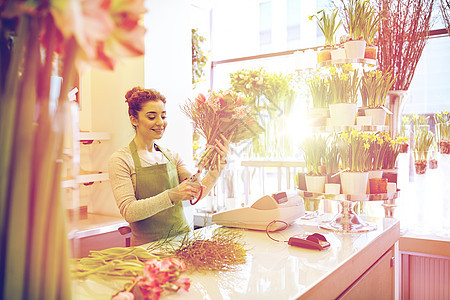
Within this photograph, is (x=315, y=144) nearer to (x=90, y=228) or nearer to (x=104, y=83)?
(x=90, y=228)

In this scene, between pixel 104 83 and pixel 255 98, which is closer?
pixel 104 83

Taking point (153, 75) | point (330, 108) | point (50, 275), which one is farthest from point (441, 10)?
point (50, 275)

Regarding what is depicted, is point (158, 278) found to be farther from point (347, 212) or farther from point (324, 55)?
point (324, 55)

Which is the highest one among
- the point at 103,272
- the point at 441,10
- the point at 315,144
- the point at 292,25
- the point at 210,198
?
the point at 292,25

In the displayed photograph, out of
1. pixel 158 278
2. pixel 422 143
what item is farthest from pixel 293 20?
pixel 158 278

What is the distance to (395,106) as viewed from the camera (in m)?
2.79

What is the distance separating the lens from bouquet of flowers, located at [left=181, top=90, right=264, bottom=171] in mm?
1637

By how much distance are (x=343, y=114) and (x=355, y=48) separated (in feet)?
1.14

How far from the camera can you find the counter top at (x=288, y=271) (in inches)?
39.3

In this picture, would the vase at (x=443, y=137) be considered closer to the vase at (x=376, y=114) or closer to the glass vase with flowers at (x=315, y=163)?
the vase at (x=376, y=114)

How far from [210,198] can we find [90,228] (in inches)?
70.2

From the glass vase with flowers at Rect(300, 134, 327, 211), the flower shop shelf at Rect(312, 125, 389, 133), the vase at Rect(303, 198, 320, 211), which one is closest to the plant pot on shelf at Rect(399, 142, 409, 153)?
the vase at Rect(303, 198, 320, 211)

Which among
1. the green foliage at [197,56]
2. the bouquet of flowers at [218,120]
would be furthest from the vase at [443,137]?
the green foliage at [197,56]

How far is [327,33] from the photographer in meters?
2.05
